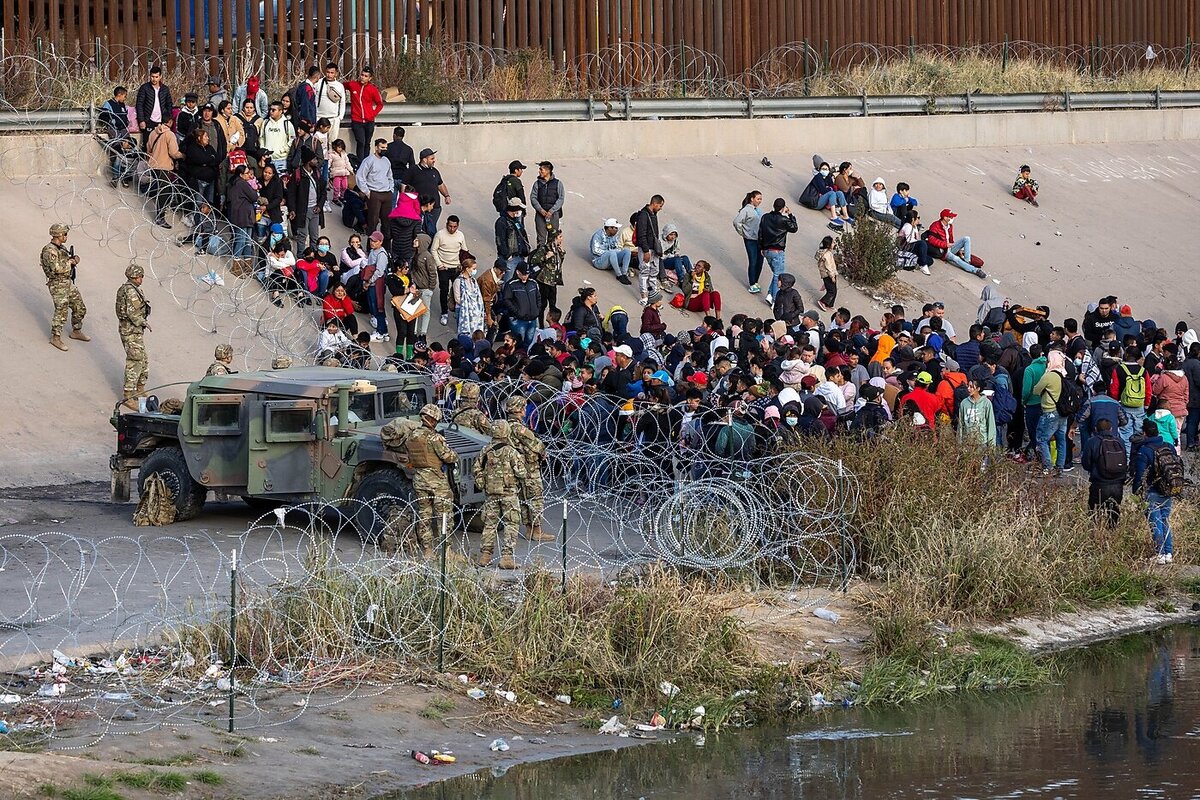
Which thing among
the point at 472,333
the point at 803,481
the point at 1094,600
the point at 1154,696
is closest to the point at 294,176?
the point at 472,333

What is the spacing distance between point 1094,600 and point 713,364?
4.99 metres

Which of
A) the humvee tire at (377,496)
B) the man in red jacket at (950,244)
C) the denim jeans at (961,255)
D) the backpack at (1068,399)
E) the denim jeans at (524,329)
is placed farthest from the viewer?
the denim jeans at (961,255)

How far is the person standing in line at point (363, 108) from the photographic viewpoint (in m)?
26.5

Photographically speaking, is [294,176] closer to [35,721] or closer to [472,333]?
[472,333]

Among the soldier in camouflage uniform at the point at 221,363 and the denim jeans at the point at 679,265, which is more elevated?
the denim jeans at the point at 679,265

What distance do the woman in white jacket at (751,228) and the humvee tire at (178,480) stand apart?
11738mm

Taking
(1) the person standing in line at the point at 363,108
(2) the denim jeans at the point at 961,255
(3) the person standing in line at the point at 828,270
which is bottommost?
(3) the person standing in line at the point at 828,270

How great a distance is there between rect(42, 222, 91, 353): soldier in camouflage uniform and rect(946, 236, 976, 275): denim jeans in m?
13.9

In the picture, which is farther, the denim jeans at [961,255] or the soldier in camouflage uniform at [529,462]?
the denim jeans at [961,255]

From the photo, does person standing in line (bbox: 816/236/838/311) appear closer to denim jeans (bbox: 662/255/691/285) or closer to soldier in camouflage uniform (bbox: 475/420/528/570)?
denim jeans (bbox: 662/255/691/285)

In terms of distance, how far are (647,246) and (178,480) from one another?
10.5 m

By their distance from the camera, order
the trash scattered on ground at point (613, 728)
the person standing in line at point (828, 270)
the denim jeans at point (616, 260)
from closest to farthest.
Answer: the trash scattered on ground at point (613, 728), the denim jeans at point (616, 260), the person standing in line at point (828, 270)

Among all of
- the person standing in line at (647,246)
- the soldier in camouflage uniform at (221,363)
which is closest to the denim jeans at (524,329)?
the person standing in line at (647,246)

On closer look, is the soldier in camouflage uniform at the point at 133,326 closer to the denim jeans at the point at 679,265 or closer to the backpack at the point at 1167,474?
the denim jeans at the point at 679,265
